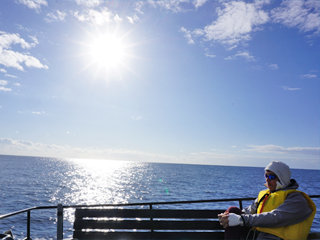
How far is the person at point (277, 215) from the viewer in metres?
2.83

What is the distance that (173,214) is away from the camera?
11.2ft

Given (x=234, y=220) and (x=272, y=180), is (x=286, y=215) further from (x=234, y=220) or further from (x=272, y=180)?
(x=234, y=220)

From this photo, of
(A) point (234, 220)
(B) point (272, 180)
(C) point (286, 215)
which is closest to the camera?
(C) point (286, 215)

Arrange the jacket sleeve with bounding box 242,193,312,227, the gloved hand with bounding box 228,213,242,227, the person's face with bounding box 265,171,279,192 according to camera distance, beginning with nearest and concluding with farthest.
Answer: the jacket sleeve with bounding box 242,193,312,227 < the gloved hand with bounding box 228,213,242,227 < the person's face with bounding box 265,171,279,192

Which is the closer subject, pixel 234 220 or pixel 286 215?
pixel 286 215

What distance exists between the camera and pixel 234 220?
2.95m

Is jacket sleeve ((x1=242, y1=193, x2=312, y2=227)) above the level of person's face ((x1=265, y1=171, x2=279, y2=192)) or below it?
below

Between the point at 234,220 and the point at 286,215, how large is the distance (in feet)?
1.92

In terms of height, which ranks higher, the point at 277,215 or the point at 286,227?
the point at 277,215

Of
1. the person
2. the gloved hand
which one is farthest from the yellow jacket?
the gloved hand

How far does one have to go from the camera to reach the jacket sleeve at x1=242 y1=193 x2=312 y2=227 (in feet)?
9.20

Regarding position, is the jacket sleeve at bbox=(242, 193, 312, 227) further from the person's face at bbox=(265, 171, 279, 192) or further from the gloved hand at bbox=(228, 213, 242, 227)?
the person's face at bbox=(265, 171, 279, 192)

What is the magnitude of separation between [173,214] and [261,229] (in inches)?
45.0

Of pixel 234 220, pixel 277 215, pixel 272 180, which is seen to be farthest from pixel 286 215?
pixel 234 220
